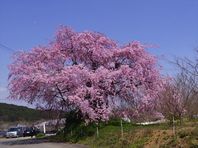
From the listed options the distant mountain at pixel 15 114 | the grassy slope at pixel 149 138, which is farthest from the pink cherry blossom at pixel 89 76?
the distant mountain at pixel 15 114

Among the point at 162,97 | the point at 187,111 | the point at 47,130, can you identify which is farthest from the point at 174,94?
the point at 47,130

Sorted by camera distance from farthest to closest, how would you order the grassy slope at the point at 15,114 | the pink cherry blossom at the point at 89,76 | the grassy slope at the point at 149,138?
the grassy slope at the point at 15,114, the pink cherry blossom at the point at 89,76, the grassy slope at the point at 149,138

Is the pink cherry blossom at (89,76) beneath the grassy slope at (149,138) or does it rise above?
above

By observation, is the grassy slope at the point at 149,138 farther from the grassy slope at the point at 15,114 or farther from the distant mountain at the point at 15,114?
the distant mountain at the point at 15,114

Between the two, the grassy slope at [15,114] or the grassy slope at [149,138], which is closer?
the grassy slope at [149,138]

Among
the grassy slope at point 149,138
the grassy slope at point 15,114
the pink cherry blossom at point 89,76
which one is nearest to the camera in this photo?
the grassy slope at point 149,138

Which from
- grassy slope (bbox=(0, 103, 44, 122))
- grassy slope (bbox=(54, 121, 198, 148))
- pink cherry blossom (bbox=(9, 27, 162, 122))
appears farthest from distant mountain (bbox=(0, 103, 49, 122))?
grassy slope (bbox=(54, 121, 198, 148))

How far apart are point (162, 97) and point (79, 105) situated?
880 cm

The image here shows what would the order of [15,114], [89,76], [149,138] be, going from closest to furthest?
[149,138]
[89,76]
[15,114]

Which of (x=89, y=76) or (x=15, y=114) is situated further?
(x=15, y=114)

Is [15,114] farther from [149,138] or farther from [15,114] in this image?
[149,138]

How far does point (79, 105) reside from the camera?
37.2 meters

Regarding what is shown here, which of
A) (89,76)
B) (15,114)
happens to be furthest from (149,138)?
(15,114)

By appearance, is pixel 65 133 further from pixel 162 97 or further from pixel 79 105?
pixel 162 97
